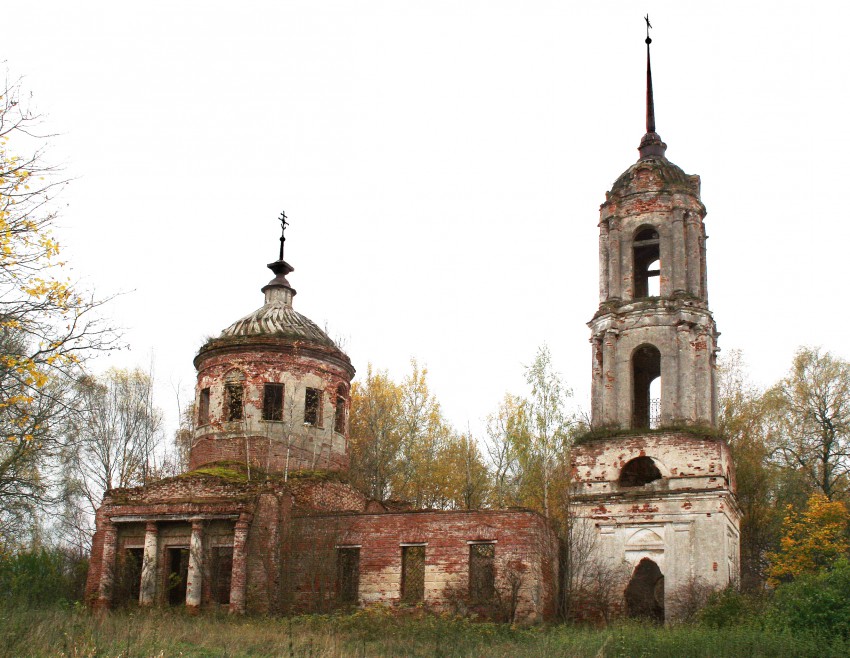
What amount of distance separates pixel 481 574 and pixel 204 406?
894cm

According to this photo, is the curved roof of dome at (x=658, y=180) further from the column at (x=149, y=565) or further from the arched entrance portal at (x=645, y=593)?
the column at (x=149, y=565)

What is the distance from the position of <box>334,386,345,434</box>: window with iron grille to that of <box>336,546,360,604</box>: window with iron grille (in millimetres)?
4542

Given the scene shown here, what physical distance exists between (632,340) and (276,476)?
9.00m

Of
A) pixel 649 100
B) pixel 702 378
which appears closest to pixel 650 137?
pixel 649 100

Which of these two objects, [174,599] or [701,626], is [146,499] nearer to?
[174,599]

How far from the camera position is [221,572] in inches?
877

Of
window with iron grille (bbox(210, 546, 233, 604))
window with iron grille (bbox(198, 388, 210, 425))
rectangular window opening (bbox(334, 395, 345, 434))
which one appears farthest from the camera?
rectangular window opening (bbox(334, 395, 345, 434))

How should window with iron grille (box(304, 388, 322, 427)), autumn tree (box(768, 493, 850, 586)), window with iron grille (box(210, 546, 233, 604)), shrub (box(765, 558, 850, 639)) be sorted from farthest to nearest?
1. autumn tree (box(768, 493, 850, 586))
2. window with iron grille (box(304, 388, 322, 427))
3. window with iron grille (box(210, 546, 233, 604))
4. shrub (box(765, 558, 850, 639))

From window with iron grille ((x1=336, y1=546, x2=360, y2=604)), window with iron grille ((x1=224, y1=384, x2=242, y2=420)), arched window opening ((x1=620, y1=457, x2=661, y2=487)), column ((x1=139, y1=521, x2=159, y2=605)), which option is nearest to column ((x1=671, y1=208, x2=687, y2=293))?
arched window opening ((x1=620, y1=457, x2=661, y2=487))

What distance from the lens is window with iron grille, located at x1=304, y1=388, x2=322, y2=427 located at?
2473 cm

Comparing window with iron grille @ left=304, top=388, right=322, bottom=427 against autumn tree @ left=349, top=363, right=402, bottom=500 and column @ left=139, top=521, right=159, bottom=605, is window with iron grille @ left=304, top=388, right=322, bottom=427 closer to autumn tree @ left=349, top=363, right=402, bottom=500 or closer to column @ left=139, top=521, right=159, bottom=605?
column @ left=139, top=521, right=159, bottom=605

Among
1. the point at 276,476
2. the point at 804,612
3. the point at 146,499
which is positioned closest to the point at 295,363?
the point at 276,476

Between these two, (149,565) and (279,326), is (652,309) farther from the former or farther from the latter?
(149,565)

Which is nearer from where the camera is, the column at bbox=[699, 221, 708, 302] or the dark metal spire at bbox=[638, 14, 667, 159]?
the column at bbox=[699, 221, 708, 302]
